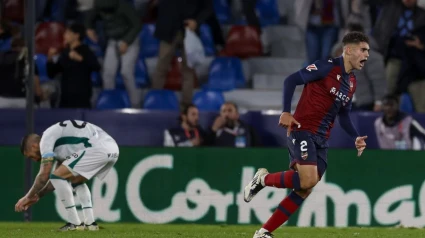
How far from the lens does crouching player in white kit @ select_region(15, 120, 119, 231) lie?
12672 mm

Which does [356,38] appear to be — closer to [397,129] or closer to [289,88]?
[289,88]

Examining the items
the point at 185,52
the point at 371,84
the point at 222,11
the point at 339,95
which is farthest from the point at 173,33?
the point at 339,95

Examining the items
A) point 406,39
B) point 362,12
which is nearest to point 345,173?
point 406,39

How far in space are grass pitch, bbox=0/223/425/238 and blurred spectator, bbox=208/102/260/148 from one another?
180 cm

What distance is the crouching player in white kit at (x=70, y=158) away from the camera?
41.6ft

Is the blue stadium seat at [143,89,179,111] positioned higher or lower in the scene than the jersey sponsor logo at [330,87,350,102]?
lower

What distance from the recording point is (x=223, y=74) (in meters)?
19.0

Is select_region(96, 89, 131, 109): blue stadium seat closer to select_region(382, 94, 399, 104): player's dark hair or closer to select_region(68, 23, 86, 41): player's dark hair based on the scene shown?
select_region(68, 23, 86, 41): player's dark hair

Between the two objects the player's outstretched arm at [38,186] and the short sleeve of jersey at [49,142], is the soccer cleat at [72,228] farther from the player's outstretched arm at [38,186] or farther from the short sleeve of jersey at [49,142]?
the short sleeve of jersey at [49,142]

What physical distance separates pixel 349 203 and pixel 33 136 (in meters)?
4.57

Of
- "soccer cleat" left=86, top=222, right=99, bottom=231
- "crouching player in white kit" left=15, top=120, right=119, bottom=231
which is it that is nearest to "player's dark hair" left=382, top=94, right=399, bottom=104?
"crouching player in white kit" left=15, top=120, right=119, bottom=231

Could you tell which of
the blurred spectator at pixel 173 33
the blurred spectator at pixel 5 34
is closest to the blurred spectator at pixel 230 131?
the blurred spectator at pixel 173 33

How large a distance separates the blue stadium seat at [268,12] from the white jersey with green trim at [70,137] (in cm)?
763

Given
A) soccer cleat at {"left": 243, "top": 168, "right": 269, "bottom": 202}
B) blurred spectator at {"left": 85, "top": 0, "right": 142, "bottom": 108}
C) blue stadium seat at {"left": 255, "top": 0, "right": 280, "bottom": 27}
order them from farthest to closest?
blue stadium seat at {"left": 255, "top": 0, "right": 280, "bottom": 27} → blurred spectator at {"left": 85, "top": 0, "right": 142, "bottom": 108} → soccer cleat at {"left": 243, "top": 168, "right": 269, "bottom": 202}
